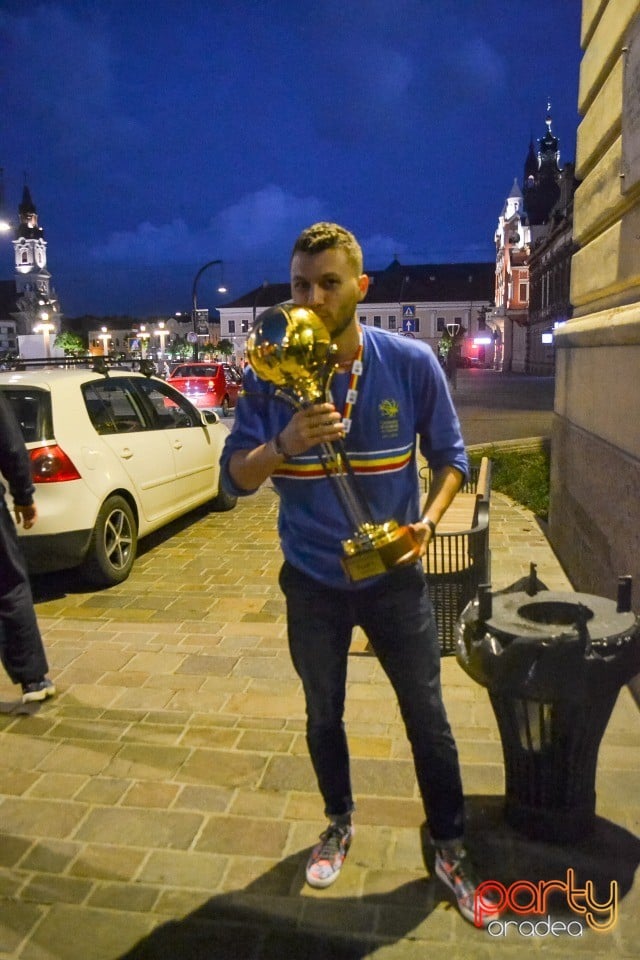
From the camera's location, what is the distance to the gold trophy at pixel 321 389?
2.17m

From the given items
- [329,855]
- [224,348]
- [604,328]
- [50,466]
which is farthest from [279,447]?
[224,348]

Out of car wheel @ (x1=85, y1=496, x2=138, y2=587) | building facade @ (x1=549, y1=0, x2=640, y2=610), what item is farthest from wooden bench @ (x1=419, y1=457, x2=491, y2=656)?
car wheel @ (x1=85, y1=496, x2=138, y2=587)

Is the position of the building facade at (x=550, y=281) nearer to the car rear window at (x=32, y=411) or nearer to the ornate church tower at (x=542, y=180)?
the ornate church tower at (x=542, y=180)

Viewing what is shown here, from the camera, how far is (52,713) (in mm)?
4074

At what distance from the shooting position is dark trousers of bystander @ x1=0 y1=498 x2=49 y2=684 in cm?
393

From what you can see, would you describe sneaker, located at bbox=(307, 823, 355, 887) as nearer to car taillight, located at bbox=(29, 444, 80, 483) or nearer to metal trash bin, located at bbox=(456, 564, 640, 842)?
metal trash bin, located at bbox=(456, 564, 640, 842)

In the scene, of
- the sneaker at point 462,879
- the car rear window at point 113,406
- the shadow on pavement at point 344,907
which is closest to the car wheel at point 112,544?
the car rear window at point 113,406

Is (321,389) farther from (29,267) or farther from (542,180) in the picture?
(29,267)

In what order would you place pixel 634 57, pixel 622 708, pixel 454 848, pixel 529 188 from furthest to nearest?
1. pixel 529 188
2. pixel 634 57
3. pixel 622 708
4. pixel 454 848

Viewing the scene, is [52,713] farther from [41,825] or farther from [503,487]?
[503,487]

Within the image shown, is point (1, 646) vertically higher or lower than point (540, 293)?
lower

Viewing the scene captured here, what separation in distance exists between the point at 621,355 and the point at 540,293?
62.6 meters

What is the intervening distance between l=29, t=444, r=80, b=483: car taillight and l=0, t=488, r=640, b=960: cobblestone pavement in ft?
4.18

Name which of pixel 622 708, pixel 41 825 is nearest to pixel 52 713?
pixel 41 825
